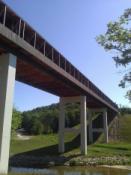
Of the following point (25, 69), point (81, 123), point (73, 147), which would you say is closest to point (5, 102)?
point (25, 69)

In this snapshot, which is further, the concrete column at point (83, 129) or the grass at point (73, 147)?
the concrete column at point (83, 129)

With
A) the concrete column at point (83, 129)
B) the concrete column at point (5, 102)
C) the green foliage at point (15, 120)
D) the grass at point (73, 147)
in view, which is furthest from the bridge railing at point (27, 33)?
the green foliage at point (15, 120)

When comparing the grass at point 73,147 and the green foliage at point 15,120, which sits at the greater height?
the green foliage at point 15,120

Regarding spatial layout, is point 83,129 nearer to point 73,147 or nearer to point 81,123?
point 81,123

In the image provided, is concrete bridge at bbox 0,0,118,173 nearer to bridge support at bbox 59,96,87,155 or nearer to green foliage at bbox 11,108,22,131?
bridge support at bbox 59,96,87,155

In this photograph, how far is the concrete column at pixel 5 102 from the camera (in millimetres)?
25344

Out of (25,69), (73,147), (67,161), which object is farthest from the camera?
(73,147)

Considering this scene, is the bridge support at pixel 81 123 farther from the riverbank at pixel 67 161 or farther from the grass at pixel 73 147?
the riverbank at pixel 67 161

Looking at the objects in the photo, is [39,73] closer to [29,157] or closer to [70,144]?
[29,157]

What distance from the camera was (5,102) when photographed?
2628cm

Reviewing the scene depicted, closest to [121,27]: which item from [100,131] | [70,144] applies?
[70,144]

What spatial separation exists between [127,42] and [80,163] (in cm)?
2776

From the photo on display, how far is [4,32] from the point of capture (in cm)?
2528

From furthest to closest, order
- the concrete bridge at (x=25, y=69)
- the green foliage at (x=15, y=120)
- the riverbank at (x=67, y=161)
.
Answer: the green foliage at (x=15, y=120)
the riverbank at (x=67, y=161)
the concrete bridge at (x=25, y=69)
